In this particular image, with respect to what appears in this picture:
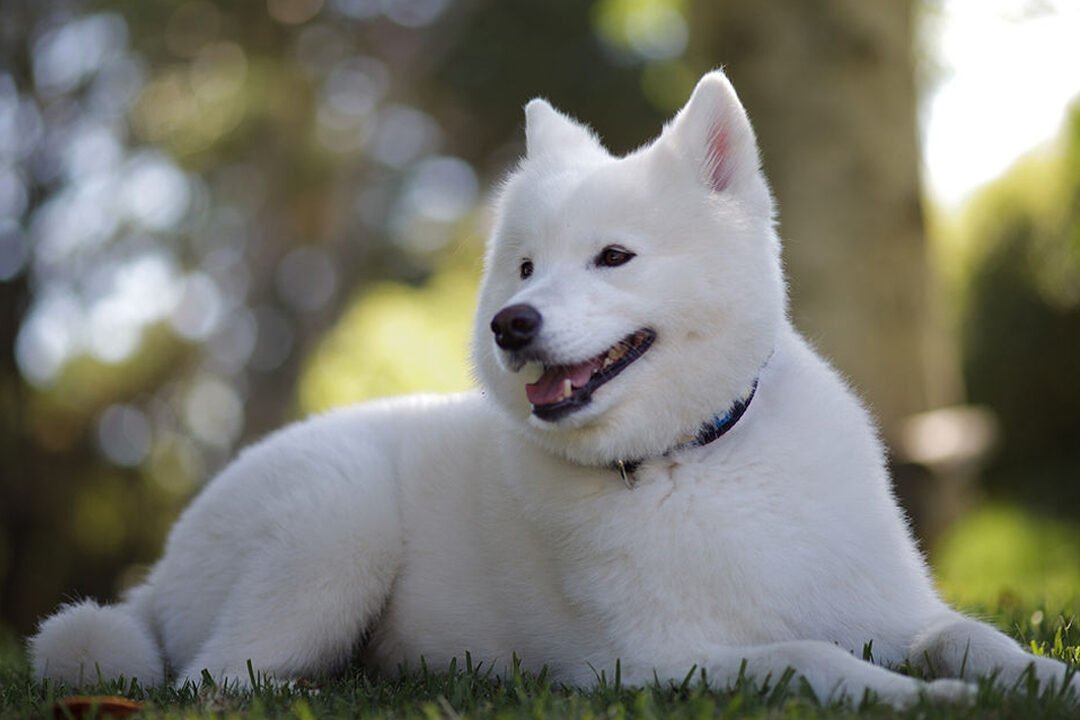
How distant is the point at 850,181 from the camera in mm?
8586

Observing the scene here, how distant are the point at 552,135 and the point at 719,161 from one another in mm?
696

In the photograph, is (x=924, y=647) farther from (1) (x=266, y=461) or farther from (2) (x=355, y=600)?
(1) (x=266, y=461)

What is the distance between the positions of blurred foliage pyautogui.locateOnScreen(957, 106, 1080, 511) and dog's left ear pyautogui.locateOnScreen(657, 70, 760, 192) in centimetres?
1003

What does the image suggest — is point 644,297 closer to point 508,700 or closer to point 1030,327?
point 508,700

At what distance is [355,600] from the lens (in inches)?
151

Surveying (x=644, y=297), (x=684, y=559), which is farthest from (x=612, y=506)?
(x=644, y=297)

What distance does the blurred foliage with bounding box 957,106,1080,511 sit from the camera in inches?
501

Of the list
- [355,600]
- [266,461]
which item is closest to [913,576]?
[355,600]

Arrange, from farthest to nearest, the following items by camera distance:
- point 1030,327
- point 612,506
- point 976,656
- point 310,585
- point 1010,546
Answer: point 1030,327, point 1010,546, point 310,585, point 612,506, point 976,656

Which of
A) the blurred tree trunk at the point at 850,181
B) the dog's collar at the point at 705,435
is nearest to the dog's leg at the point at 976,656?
the dog's collar at the point at 705,435

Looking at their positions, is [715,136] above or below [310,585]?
above

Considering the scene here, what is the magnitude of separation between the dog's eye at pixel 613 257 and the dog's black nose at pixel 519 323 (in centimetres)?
→ 33

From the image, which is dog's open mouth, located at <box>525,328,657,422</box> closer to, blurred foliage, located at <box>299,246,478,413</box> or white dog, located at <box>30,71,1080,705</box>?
white dog, located at <box>30,71,1080,705</box>

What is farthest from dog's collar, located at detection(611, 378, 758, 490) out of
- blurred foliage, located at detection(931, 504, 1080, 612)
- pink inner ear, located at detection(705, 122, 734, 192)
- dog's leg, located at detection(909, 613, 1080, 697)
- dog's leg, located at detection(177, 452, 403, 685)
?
blurred foliage, located at detection(931, 504, 1080, 612)
